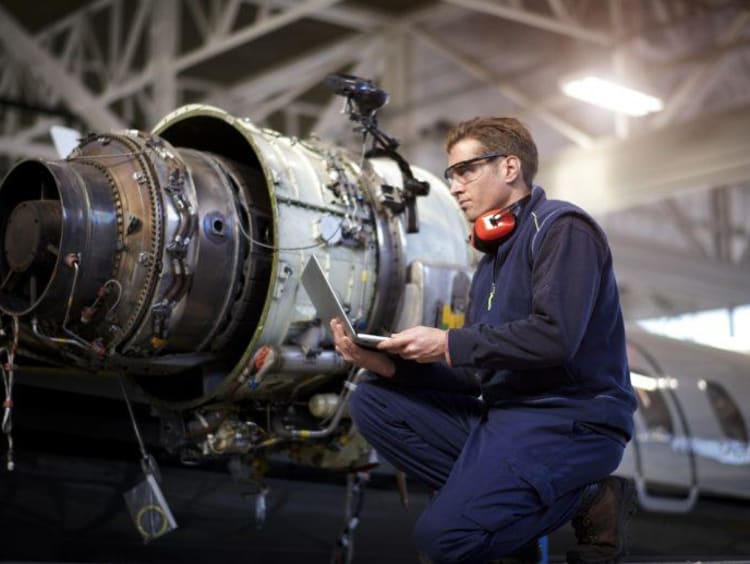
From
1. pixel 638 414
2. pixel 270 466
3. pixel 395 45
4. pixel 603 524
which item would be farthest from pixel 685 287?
pixel 603 524

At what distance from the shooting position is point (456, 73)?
51.3 ft

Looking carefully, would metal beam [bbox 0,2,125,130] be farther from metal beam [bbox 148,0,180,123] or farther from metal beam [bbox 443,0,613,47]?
metal beam [bbox 443,0,613,47]

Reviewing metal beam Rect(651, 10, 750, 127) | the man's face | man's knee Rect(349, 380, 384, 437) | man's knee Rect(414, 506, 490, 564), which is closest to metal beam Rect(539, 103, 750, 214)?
metal beam Rect(651, 10, 750, 127)

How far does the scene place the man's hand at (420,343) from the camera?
308 centimetres

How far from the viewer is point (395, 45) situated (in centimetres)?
1295

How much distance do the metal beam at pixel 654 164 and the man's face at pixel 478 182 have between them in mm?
7958

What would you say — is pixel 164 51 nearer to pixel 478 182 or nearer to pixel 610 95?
pixel 610 95

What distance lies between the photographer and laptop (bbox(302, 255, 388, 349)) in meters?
3.30

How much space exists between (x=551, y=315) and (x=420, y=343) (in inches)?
16.8

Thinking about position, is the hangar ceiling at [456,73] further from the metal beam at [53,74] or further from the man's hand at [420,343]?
the man's hand at [420,343]

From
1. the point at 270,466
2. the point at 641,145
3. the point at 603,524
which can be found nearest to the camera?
the point at 603,524

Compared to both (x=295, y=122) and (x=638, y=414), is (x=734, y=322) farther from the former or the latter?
(x=638, y=414)

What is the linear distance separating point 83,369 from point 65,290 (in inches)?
22.8

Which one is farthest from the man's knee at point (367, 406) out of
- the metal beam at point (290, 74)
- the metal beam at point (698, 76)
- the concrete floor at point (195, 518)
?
the metal beam at point (290, 74)
